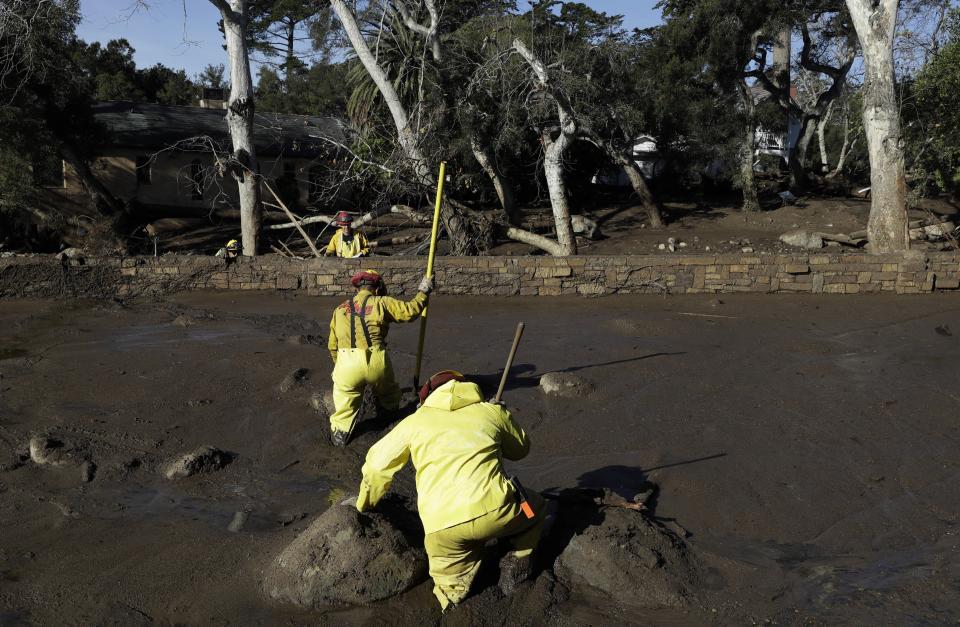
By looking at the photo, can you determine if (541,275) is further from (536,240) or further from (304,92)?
(304,92)

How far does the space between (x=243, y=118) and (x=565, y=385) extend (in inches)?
439

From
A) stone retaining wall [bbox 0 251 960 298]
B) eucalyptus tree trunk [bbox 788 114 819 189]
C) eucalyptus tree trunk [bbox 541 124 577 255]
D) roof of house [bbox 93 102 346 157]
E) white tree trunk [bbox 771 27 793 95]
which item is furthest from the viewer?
roof of house [bbox 93 102 346 157]

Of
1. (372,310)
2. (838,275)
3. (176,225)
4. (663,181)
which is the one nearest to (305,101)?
(176,225)

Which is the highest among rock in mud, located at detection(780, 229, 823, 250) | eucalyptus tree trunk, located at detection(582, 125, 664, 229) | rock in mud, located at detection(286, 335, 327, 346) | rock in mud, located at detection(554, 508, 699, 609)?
eucalyptus tree trunk, located at detection(582, 125, 664, 229)

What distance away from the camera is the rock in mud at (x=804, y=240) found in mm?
18205

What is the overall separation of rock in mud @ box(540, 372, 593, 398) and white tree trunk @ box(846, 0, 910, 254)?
30.4 feet

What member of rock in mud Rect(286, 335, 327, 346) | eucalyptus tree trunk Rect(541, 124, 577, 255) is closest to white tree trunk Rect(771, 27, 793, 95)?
eucalyptus tree trunk Rect(541, 124, 577, 255)

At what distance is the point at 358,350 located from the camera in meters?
7.15

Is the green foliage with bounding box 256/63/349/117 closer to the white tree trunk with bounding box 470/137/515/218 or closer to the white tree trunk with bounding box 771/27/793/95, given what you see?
the white tree trunk with bounding box 470/137/515/218

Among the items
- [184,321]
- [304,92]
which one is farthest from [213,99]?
[184,321]

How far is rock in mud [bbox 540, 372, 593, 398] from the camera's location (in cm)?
818

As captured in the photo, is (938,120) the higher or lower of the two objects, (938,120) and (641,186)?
the higher

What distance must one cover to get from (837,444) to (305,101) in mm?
37739

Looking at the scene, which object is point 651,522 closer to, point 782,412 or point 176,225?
point 782,412
